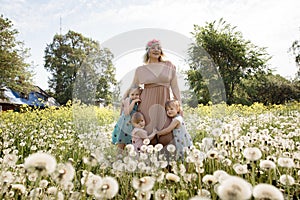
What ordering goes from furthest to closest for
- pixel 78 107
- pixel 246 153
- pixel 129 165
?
pixel 78 107, pixel 129 165, pixel 246 153

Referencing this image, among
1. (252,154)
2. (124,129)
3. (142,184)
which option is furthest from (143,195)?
(124,129)

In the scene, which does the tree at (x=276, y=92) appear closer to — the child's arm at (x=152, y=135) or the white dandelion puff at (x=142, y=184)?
the child's arm at (x=152, y=135)

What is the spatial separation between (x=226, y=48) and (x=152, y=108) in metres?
21.4

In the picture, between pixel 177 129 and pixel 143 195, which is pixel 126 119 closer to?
pixel 177 129

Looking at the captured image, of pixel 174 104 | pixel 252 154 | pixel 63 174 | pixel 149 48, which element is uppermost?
pixel 149 48

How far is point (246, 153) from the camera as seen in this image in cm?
156

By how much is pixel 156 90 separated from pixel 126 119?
54 cm

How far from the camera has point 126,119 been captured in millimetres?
3891

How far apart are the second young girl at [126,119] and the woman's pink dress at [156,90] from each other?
81mm

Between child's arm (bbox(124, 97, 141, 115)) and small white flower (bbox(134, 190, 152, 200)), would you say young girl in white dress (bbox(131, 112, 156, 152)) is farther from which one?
small white flower (bbox(134, 190, 152, 200))

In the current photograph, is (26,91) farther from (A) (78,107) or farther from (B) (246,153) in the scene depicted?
(B) (246,153)

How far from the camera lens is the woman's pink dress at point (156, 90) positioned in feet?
12.3

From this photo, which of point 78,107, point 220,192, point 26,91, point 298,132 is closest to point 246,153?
point 220,192

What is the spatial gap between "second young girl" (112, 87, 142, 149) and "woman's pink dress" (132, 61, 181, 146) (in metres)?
0.08
